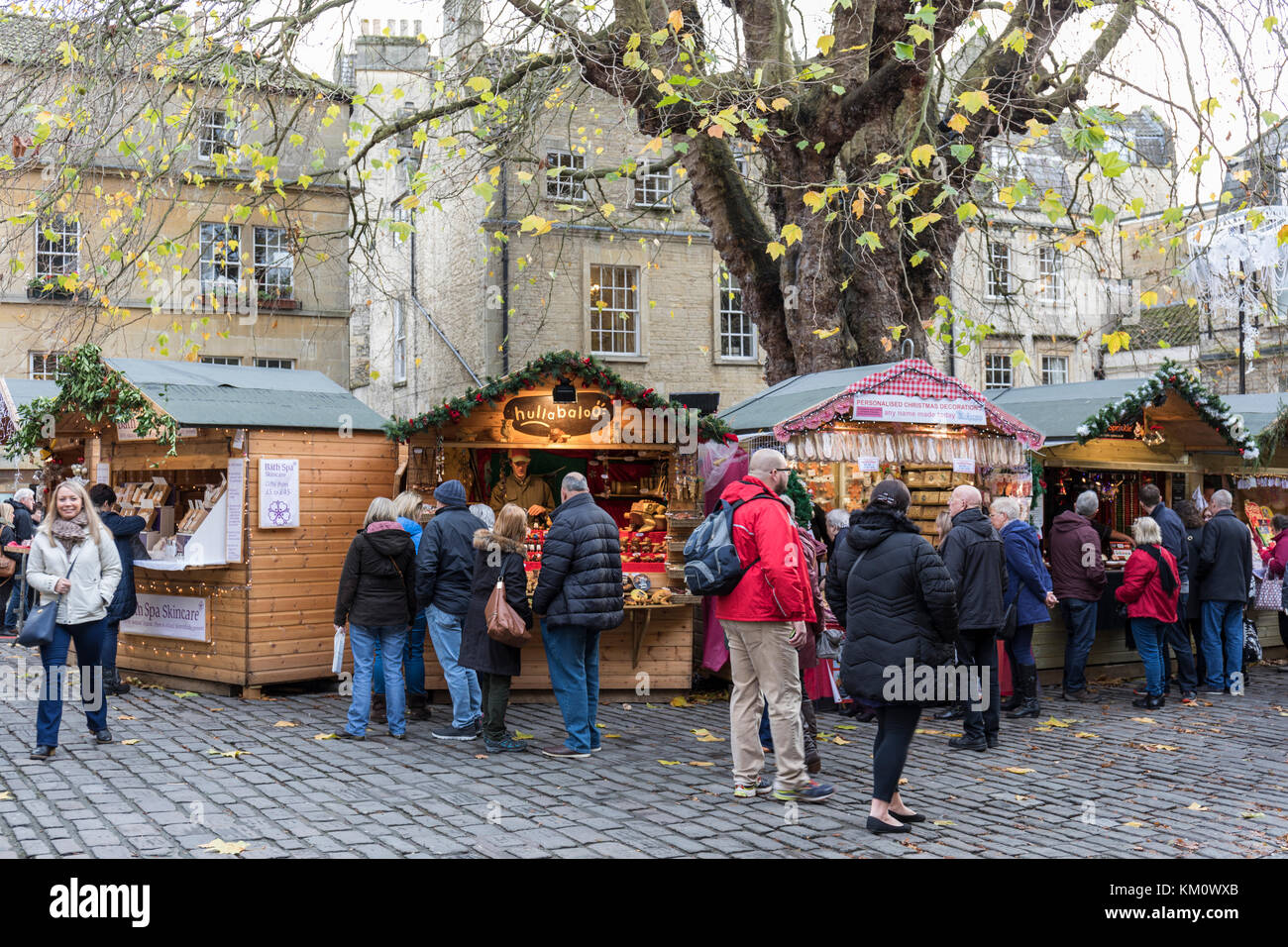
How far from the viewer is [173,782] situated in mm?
7051

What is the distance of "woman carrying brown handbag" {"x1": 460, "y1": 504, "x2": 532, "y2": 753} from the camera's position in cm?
820

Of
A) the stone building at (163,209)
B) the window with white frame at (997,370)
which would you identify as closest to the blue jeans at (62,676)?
the stone building at (163,209)

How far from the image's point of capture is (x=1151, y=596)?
34.8ft

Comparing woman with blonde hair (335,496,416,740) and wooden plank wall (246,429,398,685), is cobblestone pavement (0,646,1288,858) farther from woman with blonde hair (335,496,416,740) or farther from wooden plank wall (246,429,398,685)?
wooden plank wall (246,429,398,685)

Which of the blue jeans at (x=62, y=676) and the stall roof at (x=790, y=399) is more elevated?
the stall roof at (x=790, y=399)

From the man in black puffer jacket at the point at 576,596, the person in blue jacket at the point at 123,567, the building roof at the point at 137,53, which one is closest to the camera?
the man in black puffer jacket at the point at 576,596

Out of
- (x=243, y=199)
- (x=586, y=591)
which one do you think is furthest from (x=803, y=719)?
(x=243, y=199)

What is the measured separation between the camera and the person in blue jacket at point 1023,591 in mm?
9695

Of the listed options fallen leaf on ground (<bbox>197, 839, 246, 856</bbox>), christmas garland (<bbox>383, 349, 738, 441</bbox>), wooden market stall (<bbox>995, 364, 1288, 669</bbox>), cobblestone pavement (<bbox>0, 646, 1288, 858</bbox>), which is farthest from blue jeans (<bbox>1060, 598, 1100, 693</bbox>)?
fallen leaf on ground (<bbox>197, 839, 246, 856</bbox>)

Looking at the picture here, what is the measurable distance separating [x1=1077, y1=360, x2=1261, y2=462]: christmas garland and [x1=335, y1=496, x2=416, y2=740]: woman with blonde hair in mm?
6776

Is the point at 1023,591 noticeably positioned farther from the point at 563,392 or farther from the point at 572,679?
the point at 563,392

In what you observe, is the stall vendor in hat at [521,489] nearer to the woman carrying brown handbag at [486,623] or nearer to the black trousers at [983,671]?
the woman carrying brown handbag at [486,623]

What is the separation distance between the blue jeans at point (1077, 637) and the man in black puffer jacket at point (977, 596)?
2.59 meters
